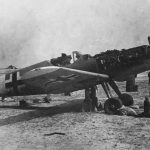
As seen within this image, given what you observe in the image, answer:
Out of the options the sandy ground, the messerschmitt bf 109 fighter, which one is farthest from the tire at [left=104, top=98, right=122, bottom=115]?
the sandy ground

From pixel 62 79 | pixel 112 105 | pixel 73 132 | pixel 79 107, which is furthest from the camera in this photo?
pixel 79 107

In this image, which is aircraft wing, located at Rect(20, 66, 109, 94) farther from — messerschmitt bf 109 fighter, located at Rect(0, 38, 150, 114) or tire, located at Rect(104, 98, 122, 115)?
tire, located at Rect(104, 98, 122, 115)

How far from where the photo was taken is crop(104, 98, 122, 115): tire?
11836 millimetres

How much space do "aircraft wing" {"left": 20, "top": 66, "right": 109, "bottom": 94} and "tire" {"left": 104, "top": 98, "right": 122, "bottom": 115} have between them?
3.34 ft

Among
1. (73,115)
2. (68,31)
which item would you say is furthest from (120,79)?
(68,31)

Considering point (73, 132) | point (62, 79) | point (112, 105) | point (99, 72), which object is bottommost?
point (73, 132)

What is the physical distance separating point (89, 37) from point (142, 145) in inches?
2362

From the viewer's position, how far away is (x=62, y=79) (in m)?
12.6

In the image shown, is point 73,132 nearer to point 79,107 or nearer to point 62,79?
point 62,79

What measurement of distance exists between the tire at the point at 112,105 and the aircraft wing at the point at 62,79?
1.02 metres

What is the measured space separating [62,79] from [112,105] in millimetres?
2255

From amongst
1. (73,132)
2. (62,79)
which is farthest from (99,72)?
(73,132)

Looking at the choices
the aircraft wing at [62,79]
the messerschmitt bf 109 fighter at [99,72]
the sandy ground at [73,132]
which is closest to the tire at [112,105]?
the messerschmitt bf 109 fighter at [99,72]

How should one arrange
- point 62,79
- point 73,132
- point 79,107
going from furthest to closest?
point 79,107 < point 62,79 < point 73,132
